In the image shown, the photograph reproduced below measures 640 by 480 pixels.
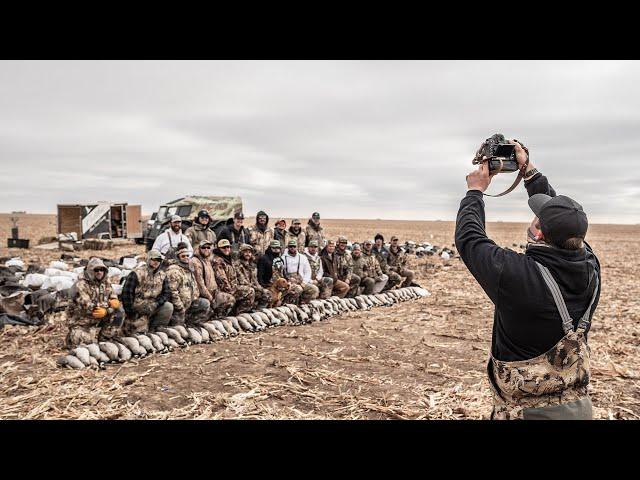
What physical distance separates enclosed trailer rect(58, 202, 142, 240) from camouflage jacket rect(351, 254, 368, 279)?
1936cm

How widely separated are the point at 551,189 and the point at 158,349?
23.3 ft

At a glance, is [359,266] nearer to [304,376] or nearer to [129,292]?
[129,292]

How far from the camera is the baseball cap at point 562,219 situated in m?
2.45

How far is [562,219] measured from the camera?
2.46 metres

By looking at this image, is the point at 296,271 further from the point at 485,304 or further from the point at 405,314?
the point at 485,304

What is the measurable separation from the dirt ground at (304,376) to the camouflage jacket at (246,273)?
4.77 feet

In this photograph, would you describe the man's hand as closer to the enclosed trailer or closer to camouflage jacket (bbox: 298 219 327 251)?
camouflage jacket (bbox: 298 219 327 251)

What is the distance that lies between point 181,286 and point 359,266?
6.50 metres

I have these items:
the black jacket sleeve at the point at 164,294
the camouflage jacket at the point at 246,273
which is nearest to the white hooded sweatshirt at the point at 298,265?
the camouflage jacket at the point at 246,273

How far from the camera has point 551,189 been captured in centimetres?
304

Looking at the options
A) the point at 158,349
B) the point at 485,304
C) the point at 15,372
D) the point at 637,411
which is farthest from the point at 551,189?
the point at 485,304

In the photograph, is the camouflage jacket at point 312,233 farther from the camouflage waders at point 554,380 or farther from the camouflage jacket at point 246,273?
the camouflage waders at point 554,380

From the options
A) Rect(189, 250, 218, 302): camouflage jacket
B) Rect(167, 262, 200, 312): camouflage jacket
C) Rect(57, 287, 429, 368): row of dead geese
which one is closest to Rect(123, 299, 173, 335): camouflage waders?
Rect(167, 262, 200, 312): camouflage jacket

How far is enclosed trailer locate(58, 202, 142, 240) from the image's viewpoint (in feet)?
91.1
